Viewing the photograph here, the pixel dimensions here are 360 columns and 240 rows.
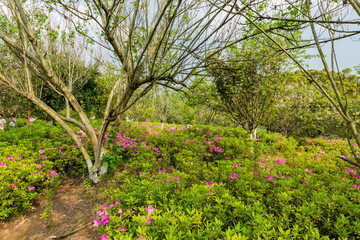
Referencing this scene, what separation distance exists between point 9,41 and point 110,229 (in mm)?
3694

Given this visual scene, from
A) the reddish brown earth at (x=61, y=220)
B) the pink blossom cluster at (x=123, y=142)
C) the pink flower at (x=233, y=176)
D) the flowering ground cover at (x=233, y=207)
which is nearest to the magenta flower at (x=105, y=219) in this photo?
the flowering ground cover at (x=233, y=207)

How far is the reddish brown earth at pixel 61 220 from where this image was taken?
277 centimetres

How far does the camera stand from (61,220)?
3119 millimetres

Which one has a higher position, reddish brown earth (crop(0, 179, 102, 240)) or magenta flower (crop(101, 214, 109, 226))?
magenta flower (crop(101, 214, 109, 226))

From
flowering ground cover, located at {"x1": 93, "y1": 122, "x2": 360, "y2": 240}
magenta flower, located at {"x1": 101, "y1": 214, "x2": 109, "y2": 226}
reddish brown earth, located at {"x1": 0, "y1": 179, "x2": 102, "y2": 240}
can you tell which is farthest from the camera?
reddish brown earth, located at {"x1": 0, "y1": 179, "x2": 102, "y2": 240}

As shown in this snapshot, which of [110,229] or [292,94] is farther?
[292,94]

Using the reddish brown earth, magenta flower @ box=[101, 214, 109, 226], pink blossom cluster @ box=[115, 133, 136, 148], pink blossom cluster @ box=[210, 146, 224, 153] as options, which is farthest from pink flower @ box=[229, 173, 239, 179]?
pink blossom cluster @ box=[115, 133, 136, 148]

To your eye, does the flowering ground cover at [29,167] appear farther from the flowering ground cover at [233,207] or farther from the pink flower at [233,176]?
the pink flower at [233,176]

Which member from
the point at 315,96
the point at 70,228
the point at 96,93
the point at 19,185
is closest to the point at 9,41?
the point at 19,185

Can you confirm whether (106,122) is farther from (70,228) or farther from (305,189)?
(305,189)

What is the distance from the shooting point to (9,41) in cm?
288

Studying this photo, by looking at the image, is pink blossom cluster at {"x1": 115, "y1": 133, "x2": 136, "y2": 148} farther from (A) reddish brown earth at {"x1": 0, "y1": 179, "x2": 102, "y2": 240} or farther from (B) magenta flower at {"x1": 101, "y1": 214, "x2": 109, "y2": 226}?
(B) magenta flower at {"x1": 101, "y1": 214, "x2": 109, "y2": 226}

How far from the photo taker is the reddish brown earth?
109 inches

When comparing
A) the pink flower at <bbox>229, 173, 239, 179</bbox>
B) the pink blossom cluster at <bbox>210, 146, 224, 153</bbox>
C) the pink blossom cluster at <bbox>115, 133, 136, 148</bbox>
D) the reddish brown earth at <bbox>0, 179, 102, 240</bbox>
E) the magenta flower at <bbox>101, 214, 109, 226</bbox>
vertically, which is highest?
the pink blossom cluster at <bbox>115, 133, 136, 148</bbox>
